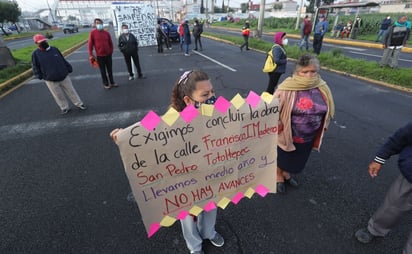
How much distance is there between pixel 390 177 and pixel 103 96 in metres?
6.24

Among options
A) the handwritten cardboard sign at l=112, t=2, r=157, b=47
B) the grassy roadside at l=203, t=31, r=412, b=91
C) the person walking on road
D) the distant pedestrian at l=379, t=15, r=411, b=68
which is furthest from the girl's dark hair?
the distant pedestrian at l=379, t=15, r=411, b=68

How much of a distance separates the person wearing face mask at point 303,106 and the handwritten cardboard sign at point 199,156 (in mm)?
559

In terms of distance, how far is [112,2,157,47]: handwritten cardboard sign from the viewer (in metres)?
8.60

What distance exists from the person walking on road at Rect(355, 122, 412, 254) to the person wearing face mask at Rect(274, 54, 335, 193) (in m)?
0.55

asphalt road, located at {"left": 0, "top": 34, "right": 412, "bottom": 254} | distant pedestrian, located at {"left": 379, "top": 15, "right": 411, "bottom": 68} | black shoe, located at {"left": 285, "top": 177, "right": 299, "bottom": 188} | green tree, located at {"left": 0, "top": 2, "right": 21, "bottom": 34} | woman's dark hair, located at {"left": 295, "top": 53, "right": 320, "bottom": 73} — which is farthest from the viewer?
green tree, located at {"left": 0, "top": 2, "right": 21, "bottom": 34}

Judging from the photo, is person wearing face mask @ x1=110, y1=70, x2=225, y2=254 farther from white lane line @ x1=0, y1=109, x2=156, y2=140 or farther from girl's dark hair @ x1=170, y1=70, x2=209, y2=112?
white lane line @ x1=0, y1=109, x2=156, y2=140

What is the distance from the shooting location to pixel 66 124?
432cm

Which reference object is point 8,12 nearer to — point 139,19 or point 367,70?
point 139,19

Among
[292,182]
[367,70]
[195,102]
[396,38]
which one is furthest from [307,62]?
[396,38]

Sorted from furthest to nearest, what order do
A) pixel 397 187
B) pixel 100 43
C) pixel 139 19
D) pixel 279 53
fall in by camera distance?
1. pixel 139 19
2. pixel 100 43
3. pixel 279 53
4. pixel 397 187

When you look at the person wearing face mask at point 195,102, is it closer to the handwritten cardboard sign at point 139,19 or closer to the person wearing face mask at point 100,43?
the person wearing face mask at point 100,43

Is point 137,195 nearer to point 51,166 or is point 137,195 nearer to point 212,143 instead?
point 212,143

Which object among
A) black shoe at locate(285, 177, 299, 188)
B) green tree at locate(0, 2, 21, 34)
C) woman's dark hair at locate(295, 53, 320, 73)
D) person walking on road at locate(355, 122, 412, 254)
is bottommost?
black shoe at locate(285, 177, 299, 188)

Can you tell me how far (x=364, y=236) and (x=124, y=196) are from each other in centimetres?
249
